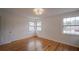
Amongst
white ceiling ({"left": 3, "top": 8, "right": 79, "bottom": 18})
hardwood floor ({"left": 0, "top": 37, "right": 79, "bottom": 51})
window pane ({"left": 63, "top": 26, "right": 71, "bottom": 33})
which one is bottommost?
hardwood floor ({"left": 0, "top": 37, "right": 79, "bottom": 51})

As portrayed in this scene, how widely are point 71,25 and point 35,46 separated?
99 cm

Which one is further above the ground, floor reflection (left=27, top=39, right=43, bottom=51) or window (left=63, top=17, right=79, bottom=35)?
window (left=63, top=17, right=79, bottom=35)

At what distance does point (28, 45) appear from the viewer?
2398 mm

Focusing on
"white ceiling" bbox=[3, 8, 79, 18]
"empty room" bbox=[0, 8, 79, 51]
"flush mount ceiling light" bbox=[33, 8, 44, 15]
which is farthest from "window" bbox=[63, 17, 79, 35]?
"flush mount ceiling light" bbox=[33, 8, 44, 15]

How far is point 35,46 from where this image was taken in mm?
2389

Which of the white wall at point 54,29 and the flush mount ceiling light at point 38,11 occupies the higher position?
the flush mount ceiling light at point 38,11

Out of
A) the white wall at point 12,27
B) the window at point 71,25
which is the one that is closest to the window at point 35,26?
the white wall at point 12,27

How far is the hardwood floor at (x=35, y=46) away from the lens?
2.36 meters

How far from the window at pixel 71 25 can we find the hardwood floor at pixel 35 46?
1.19ft

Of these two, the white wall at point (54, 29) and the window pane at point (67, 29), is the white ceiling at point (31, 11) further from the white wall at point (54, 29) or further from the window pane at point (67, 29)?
the window pane at point (67, 29)

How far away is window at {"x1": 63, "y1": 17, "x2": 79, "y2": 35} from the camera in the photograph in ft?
7.66

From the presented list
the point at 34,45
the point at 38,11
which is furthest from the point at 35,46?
the point at 38,11

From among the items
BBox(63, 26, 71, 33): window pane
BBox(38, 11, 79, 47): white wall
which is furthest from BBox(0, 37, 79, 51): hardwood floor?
BBox(63, 26, 71, 33): window pane

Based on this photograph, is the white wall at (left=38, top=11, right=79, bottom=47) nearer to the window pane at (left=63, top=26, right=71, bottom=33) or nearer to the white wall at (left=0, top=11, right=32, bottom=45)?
the window pane at (left=63, top=26, right=71, bottom=33)
